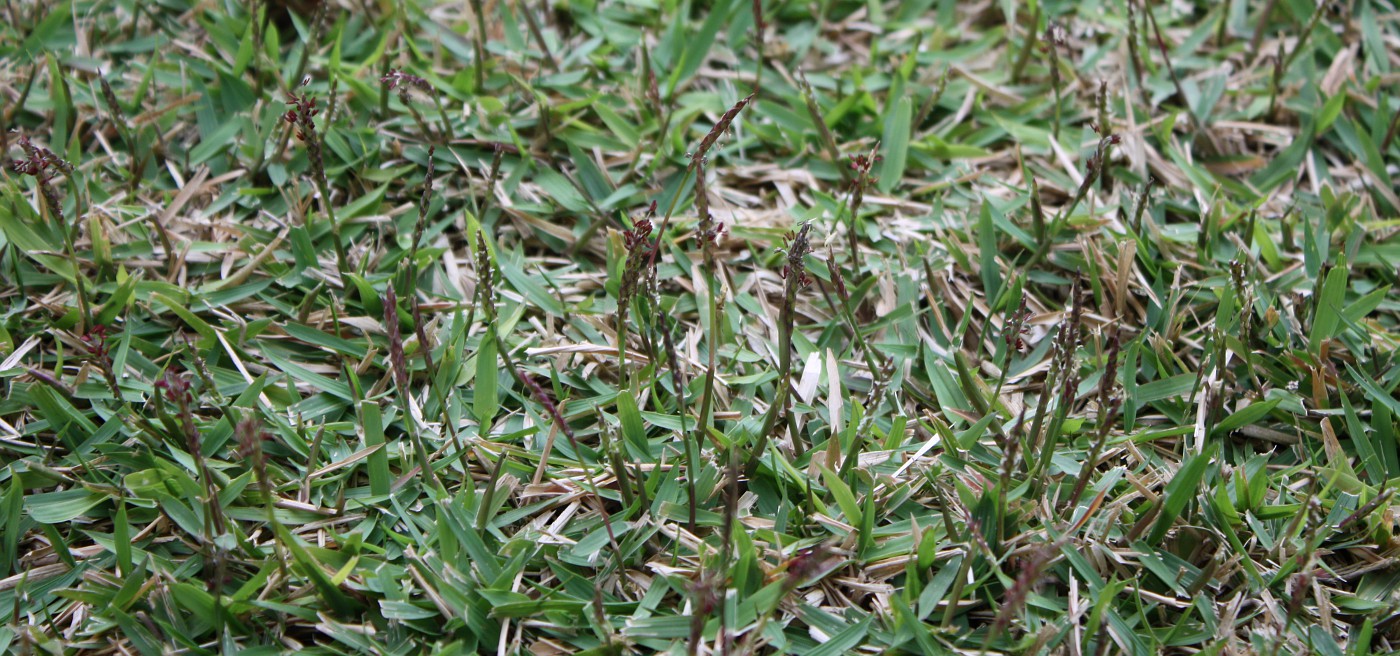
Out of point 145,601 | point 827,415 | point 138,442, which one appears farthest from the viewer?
point 827,415

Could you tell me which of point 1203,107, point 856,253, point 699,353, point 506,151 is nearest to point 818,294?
point 856,253

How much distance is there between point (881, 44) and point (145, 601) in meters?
2.20

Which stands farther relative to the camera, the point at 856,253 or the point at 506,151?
the point at 506,151

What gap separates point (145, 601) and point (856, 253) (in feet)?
4.86

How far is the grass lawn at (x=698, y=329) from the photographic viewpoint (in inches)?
66.9

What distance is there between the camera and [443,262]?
229cm

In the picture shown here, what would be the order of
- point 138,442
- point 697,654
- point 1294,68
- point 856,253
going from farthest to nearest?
point 1294,68, point 856,253, point 138,442, point 697,654

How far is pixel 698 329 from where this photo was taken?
2189 millimetres

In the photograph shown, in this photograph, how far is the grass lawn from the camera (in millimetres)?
1700

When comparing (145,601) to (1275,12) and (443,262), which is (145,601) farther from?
(1275,12)

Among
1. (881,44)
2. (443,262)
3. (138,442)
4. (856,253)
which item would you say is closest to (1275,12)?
(881,44)

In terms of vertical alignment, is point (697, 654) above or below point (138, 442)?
below

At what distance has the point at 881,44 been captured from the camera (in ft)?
9.27

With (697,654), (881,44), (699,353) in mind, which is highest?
(881,44)
